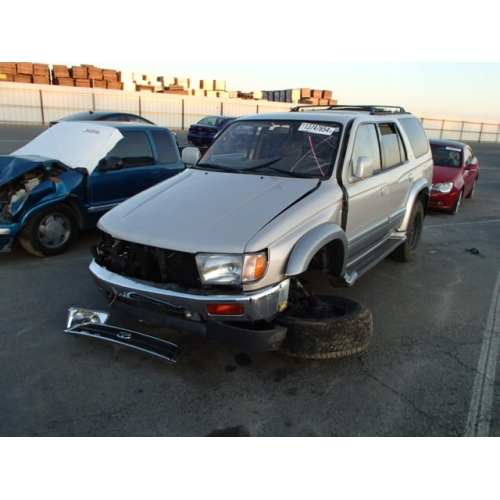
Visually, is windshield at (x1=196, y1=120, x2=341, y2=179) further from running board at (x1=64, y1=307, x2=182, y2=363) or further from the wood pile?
the wood pile

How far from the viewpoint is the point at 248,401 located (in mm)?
2920

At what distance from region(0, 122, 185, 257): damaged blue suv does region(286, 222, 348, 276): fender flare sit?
146 inches

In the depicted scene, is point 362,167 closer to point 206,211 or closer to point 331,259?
point 331,259

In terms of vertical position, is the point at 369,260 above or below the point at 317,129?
below

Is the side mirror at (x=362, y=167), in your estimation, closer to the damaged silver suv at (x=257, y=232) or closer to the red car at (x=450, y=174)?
the damaged silver suv at (x=257, y=232)

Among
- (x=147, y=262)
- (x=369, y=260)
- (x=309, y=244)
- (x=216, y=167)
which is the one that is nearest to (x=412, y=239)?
(x=369, y=260)

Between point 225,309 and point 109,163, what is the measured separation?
13.0ft

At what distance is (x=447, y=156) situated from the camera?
9961 mm

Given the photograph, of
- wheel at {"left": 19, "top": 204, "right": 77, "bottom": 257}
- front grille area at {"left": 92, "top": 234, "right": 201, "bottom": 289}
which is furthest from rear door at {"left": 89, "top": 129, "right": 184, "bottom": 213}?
front grille area at {"left": 92, "top": 234, "right": 201, "bottom": 289}

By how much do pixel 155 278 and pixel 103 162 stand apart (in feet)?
11.4

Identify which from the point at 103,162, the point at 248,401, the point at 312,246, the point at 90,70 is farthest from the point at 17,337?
the point at 90,70

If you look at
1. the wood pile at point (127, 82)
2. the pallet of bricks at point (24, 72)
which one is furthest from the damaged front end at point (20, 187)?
the pallet of bricks at point (24, 72)

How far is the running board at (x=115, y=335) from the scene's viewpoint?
308cm

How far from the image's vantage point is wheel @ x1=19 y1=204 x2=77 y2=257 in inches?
209
